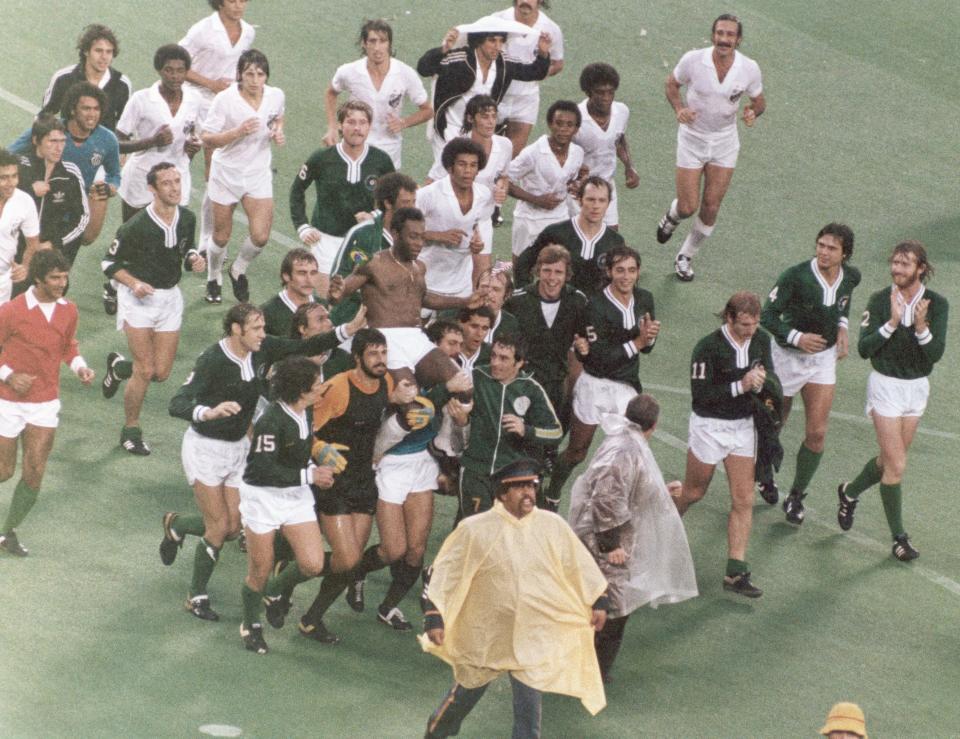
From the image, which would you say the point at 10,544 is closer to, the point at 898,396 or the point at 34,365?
the point at 34,365

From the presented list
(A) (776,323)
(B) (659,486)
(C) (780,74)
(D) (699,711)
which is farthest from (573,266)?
(C) (780,74)

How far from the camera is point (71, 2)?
19.4 meters

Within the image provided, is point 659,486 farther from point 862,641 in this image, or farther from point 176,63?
point 176,63

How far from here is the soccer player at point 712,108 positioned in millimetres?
15273

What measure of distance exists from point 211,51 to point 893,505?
647cm

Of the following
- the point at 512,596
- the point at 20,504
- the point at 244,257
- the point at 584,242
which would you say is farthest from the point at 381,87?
the point at 512,596

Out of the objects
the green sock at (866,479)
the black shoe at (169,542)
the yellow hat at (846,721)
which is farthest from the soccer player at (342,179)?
the yellow hat at (846,721)

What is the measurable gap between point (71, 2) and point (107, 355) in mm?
6848

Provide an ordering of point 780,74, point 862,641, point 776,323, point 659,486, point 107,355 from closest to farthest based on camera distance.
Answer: point 659,486
point 862,641
point 776,323
point 107,355
point 780,74

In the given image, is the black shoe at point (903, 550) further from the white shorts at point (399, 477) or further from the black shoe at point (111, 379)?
the black shoe at point (111, 379)

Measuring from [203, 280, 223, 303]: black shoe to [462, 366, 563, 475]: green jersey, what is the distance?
441 cm

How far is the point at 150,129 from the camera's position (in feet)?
46.5

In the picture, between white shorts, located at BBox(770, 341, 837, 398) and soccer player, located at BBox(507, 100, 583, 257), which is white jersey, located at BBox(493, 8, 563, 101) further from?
white shorts, located at BBox(770, 341, 837, 398)

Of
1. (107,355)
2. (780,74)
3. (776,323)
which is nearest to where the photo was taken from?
(776,323)
